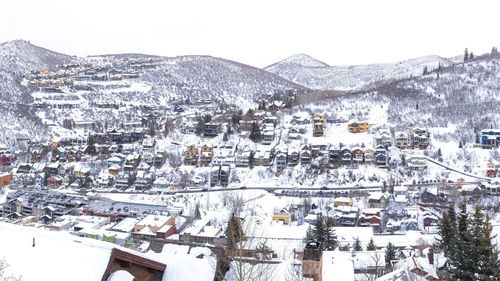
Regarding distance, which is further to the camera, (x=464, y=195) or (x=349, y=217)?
(x=464, y=195)

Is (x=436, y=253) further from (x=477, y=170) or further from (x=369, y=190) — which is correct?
(x=477, y=170)

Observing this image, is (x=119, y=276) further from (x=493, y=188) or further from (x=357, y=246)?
(x=493, y=188)

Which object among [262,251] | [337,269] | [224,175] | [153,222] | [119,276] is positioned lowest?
[153,222]

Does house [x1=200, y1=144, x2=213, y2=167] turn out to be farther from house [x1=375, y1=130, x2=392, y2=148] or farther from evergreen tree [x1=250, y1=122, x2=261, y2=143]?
A: house [x1=375, y1=130, x2=392, y2=148]

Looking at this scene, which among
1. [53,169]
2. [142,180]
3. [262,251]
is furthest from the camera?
[53,169]

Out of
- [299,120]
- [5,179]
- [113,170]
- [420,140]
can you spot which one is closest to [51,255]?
[113,170]

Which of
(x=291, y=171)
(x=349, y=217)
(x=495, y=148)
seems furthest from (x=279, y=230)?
(x=495, y=148)

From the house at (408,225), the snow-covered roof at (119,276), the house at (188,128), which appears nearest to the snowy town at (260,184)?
the house at (408,225)
